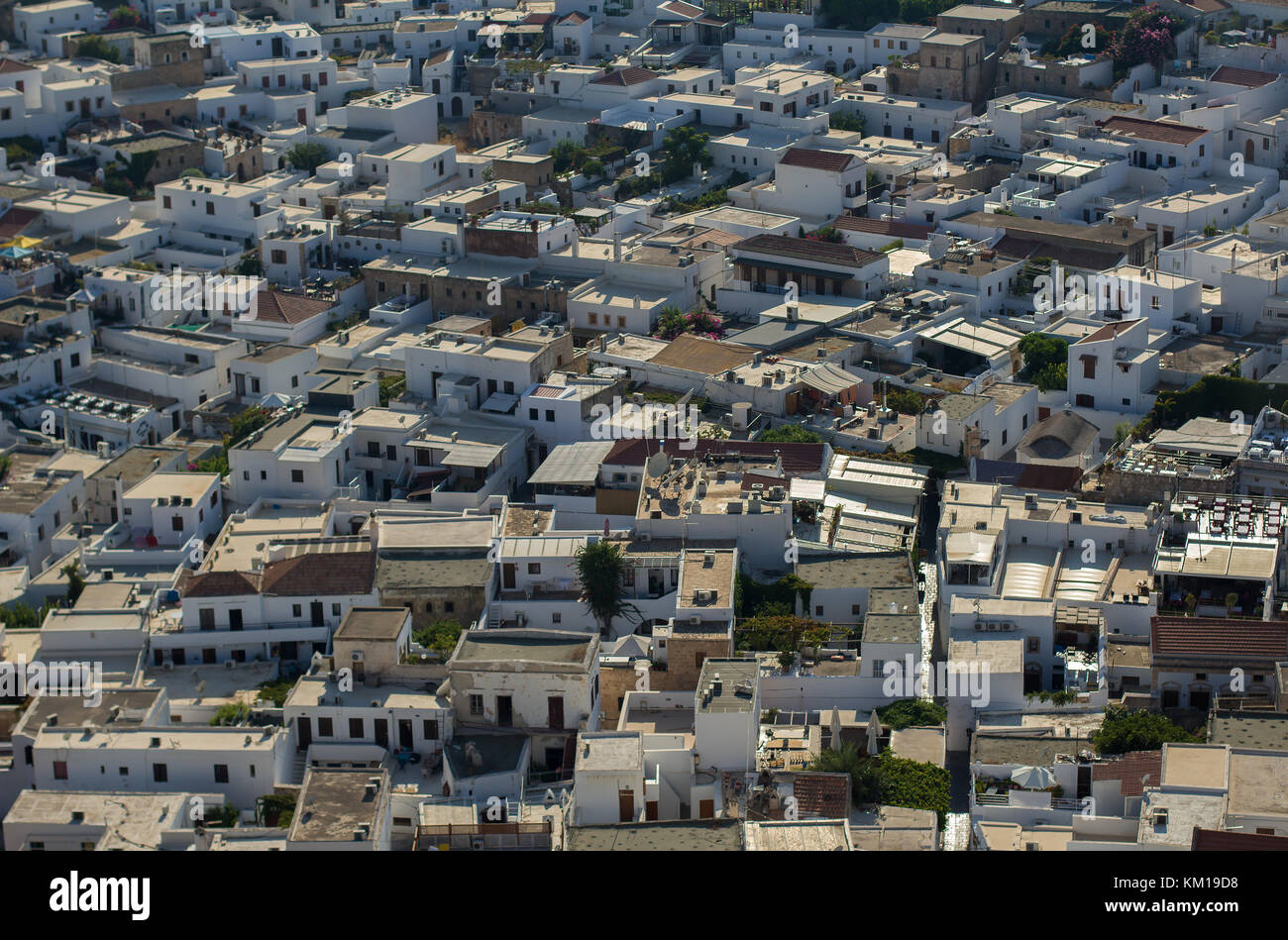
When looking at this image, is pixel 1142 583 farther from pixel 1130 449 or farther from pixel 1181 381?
pixel 1181 381

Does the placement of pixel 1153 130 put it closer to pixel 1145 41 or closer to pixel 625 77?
pixel 1145 41

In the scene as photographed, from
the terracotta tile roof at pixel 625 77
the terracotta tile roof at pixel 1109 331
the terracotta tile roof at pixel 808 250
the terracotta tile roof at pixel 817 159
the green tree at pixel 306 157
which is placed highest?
the terracotta tile roof at pixel 625 77

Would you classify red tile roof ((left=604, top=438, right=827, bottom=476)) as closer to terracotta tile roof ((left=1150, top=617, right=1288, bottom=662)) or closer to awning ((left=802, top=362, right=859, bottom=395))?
awning ((left=802, top=362, right=859, bottom=395))

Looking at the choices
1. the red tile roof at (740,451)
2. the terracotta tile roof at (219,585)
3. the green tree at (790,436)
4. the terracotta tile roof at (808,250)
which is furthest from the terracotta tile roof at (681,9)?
the terracotta tile roof at (219,585)

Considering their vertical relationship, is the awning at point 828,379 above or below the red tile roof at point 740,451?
above

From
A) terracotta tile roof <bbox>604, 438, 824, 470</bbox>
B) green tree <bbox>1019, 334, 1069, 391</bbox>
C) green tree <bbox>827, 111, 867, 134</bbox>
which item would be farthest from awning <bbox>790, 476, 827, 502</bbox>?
green tree <bbox>827, 111, 867, 134</bbox>

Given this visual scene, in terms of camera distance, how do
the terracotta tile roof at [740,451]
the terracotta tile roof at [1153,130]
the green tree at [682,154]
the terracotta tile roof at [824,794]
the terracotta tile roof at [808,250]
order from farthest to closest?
the green tree at [682,154] < the terracotta tile roof at [1153,130] < the terracotta tile roof at [808,250] < the terracotta tile roof at [740,451] < the terracotta tile roof at [824,794]

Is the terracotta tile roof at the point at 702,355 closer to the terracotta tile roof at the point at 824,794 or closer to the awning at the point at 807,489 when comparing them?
the awning at the point at 807,489
